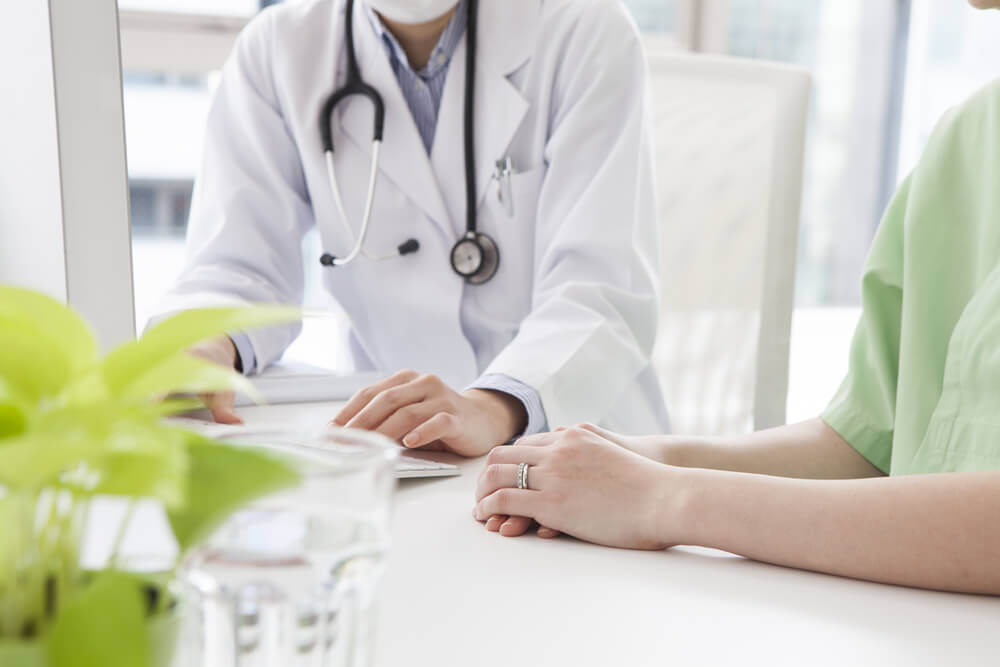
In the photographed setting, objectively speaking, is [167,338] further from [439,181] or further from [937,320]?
[439,181]

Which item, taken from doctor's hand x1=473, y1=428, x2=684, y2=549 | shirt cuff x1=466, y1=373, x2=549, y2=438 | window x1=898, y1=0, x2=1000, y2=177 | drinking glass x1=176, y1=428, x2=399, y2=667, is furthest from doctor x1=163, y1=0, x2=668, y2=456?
window x1=898, y1=0, x2=1000, y2=177

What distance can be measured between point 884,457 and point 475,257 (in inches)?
22.5

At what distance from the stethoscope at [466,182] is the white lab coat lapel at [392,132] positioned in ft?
0.06

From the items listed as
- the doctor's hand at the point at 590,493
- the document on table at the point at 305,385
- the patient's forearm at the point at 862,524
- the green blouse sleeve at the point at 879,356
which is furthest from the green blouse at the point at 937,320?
the document on table at the point at 305,385

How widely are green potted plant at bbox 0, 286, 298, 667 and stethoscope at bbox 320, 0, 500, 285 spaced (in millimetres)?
996

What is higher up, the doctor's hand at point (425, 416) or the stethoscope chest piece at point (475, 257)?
the stethoscope chest piece at point (475, 257)

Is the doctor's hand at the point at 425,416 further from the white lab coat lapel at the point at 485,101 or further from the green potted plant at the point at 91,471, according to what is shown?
the green potted plant at the point at 91,471

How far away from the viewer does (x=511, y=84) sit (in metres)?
1.25

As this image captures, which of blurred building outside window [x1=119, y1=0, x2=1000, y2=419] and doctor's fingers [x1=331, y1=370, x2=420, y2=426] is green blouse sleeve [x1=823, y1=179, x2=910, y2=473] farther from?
blurred building outside window [x1=119, y1=0, x2=1000, y2=419]

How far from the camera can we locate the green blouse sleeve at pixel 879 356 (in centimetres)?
89

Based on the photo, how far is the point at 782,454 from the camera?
2.82 ft

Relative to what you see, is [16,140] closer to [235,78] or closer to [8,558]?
[8,558]

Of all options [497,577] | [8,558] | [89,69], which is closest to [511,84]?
[89,69]

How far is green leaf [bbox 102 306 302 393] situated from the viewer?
0.24m
